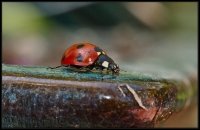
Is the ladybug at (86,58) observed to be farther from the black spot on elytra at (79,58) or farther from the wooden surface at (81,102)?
the wooden surface at (81,102)

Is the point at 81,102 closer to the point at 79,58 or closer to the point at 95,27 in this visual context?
the point at 79,58

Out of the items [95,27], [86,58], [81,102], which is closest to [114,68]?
[86,58]

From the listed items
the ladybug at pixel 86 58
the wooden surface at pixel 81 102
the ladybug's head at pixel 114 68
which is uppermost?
the ladybug at pixel 86 58

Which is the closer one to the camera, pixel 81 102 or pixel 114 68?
pixel 81 102

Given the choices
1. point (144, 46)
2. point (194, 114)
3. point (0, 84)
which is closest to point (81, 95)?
point (0, 84)

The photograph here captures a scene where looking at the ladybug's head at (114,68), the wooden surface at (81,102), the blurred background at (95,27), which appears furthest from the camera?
the blurred background at (95,27)

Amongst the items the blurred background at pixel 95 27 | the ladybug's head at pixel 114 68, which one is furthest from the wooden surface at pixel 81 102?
the blurred background at pixel 95 27

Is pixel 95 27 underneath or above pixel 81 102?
above

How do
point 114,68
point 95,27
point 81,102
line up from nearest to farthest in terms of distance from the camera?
point 81,102 → point 114,68 → point 95,27
